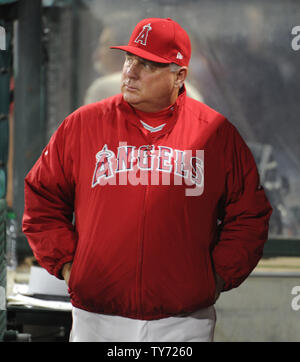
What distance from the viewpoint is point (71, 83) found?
4695 millimetres

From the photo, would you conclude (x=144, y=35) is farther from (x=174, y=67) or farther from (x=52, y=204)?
(x=52, y=204)

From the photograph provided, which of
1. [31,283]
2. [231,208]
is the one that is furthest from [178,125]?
[31,283]

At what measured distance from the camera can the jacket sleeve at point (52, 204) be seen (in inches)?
98.6

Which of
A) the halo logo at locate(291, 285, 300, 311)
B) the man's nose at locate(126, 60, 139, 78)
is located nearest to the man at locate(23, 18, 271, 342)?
the man's nose at locate(126, 60, 139, 78)

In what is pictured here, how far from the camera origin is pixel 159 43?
247cm

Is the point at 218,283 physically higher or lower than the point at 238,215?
lower

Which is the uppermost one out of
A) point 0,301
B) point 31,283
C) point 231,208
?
point 231,208

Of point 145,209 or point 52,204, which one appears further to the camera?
point 52,204

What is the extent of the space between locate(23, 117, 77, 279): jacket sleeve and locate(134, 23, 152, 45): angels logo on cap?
449mm

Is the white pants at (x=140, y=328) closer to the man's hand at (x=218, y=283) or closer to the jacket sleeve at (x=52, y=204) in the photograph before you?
the man's hand at (x=218, y=283)

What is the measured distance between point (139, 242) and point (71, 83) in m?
2.61

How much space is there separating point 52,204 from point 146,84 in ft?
2.03

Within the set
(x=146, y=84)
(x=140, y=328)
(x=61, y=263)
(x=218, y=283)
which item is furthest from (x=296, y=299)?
(x=146, y=84)
